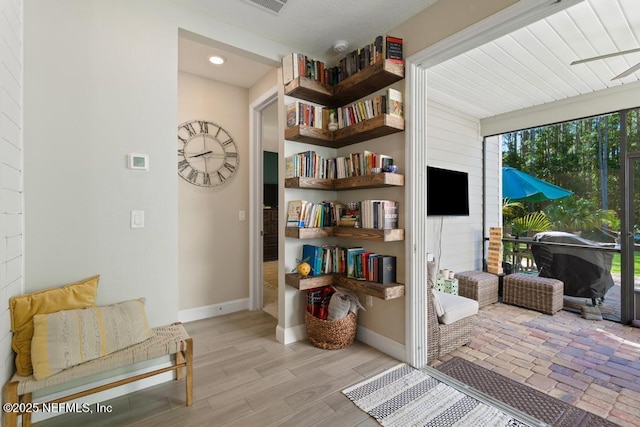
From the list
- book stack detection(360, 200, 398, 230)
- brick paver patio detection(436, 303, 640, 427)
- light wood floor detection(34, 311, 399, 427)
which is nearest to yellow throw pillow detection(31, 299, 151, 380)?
light wood floor detection(34, 311, 399, 427)

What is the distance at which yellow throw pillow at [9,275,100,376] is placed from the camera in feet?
4.83

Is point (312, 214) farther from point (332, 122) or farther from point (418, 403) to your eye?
point (418, 403)

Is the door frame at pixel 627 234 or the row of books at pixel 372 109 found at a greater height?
the row of books at pixel 372 109

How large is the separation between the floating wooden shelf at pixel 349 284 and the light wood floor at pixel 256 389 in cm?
54

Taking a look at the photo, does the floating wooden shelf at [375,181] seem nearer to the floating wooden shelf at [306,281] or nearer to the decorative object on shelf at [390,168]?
the decorative object on shelf at [390,168]

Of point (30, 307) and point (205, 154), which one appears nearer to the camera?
point (30, 307)

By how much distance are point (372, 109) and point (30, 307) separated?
2.49 metres

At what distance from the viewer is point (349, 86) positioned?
96.2 inches

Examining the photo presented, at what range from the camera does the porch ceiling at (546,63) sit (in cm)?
221

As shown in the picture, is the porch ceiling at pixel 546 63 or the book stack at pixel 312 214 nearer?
the porch ceiling at pixel 546 63

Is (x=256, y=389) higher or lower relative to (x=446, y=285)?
lower

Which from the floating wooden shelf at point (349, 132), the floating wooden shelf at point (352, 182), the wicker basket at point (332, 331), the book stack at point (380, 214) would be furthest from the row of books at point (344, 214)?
the wicker basket at point (332, 331)

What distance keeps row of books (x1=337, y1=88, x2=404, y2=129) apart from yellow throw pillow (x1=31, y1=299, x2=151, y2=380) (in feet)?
6.99

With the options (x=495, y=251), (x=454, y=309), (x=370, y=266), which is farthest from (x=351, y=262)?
(x=495, y=251)
